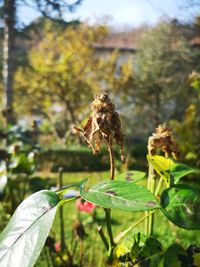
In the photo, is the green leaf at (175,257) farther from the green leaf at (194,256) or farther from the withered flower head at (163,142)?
the withered flower head at (163,142)

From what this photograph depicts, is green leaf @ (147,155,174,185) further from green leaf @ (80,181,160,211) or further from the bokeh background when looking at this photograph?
the bokeh background

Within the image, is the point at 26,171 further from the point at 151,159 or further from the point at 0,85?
the point at 0,85

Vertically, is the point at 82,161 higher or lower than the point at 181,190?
lower

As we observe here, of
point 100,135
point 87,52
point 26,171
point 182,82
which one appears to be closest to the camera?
point 100,135

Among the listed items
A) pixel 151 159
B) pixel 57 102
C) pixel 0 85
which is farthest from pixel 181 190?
pixel 0 85

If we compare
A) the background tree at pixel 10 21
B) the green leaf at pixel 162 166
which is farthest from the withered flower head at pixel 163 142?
the background tree at pixel 10 21

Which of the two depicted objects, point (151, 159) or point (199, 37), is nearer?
point (151, 159)

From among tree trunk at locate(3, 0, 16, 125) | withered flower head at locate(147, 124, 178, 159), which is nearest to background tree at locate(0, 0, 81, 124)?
tree trunk at locate(3, 0, 16, 125)

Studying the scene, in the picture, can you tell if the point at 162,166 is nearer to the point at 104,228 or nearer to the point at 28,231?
the point at 28,231
